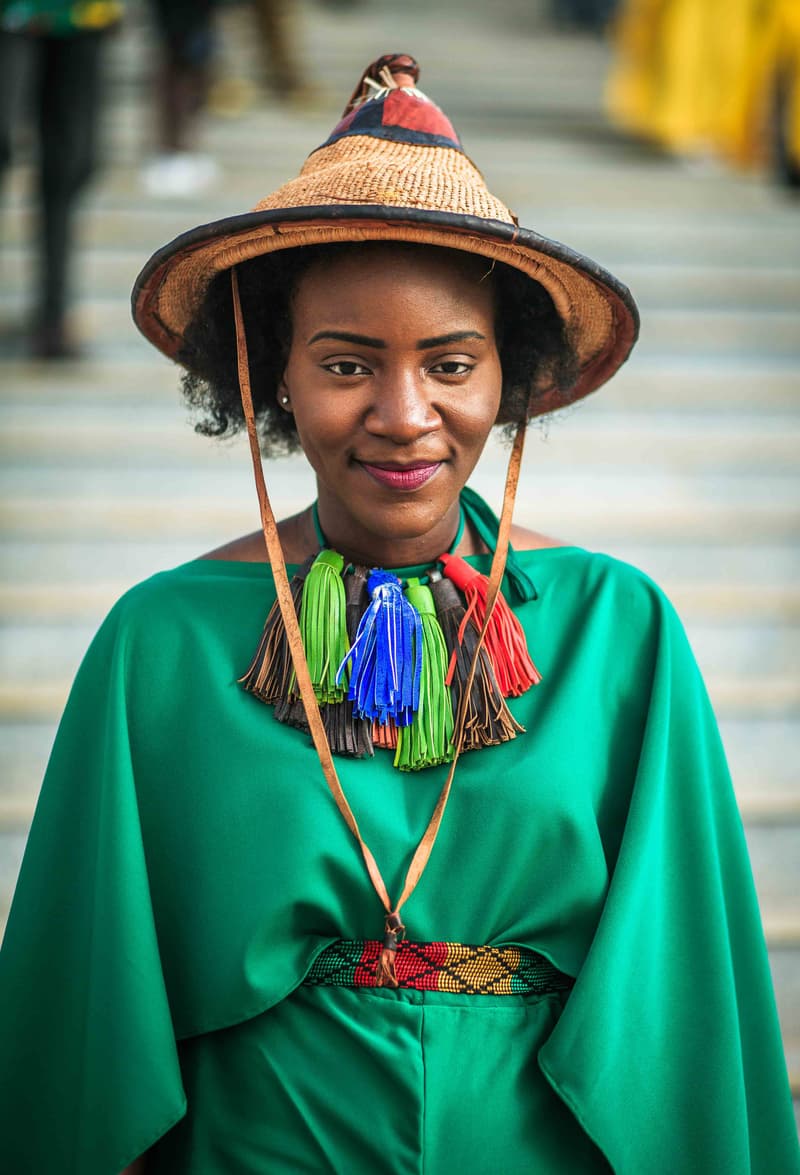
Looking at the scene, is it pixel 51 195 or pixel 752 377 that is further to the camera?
pixel 752 377

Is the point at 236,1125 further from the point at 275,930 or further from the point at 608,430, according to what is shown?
the point at 608,430

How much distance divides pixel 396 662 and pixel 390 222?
1.70 ft

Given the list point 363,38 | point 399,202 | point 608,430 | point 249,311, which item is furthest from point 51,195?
point 363,38

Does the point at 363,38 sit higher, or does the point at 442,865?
the point at 363,38

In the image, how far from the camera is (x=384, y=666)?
1.62 meters

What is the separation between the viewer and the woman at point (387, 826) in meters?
1.56

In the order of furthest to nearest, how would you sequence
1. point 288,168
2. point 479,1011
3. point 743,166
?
point 743,166 → point 288,168 → point 479,1011

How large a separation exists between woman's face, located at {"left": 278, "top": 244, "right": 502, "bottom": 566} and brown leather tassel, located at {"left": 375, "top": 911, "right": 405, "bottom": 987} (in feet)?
1.50

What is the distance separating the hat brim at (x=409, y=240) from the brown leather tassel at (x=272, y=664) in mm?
408

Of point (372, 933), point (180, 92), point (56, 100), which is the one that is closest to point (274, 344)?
point (372, 933)

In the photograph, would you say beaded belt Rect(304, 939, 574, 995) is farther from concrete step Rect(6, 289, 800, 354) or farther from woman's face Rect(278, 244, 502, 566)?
concrete step Rect(6, 289, 800, 354)

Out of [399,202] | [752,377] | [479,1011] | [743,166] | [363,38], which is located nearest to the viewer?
[399,202]

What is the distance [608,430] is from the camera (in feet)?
16.9

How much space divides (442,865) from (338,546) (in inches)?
17.0
